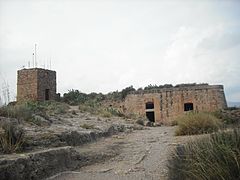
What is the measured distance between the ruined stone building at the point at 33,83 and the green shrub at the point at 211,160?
1863 centimetres

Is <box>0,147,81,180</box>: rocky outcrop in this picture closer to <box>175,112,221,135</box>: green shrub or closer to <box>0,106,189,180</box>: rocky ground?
<box>0,106,189,180</box>: rocky ground

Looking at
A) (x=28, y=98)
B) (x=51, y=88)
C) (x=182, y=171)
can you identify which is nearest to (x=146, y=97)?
(x=51, y=88)

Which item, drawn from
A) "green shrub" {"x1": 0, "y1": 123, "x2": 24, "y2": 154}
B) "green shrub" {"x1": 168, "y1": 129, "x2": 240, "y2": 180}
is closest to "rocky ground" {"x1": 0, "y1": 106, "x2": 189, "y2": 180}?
"green shrub" {"x1": 0, "y1": 123, "x2": 24, "y2": 154}

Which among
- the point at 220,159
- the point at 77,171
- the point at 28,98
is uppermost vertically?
the point at 28,98

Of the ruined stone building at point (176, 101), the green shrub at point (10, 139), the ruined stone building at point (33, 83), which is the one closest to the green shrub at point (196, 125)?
the green shrub at point (10, 139)

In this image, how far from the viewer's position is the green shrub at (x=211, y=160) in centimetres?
413

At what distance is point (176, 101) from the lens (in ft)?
91.5

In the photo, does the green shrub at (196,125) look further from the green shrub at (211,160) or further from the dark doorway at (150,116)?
the dark doorway at (150,116)

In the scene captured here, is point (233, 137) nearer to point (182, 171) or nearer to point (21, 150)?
point (182, 171)

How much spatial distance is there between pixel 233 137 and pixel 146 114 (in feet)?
81.3

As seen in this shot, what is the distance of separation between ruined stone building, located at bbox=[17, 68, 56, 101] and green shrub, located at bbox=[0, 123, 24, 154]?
15.9 metres

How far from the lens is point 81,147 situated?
9.24 m

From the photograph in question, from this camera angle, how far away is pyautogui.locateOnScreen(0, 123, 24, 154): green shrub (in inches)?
248

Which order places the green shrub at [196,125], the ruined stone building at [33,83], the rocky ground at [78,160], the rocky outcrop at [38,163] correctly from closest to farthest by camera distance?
the rocky outcrop at [38,163] < the rocky ground at [78,160] < the green shrub at [196,125] < the ruined stone building at [33,83]
